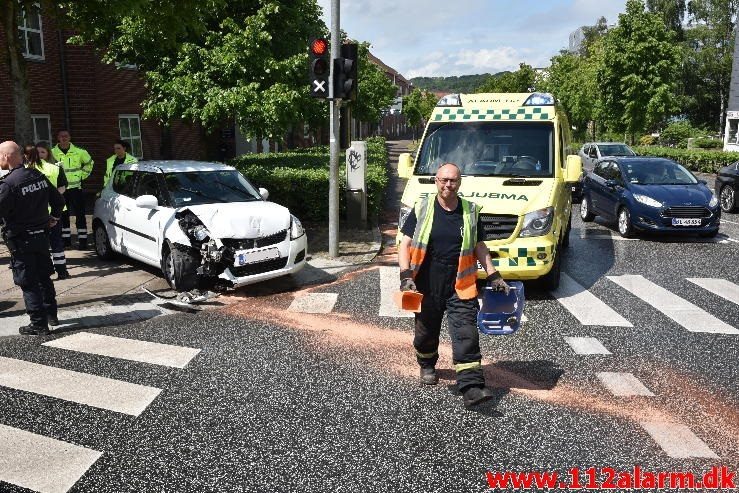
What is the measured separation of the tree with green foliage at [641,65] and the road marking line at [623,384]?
36.2 m

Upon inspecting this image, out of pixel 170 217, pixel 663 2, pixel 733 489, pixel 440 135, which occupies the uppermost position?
pixel 663 2

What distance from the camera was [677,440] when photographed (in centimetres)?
430

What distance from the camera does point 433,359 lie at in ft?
17.2

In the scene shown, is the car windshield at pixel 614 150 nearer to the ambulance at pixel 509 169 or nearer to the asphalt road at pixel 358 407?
the ambulance at pixel 509 169

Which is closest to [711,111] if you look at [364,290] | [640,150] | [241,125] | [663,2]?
[663,2]

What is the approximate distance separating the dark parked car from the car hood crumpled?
12.7 metres

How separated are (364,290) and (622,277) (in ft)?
12.6

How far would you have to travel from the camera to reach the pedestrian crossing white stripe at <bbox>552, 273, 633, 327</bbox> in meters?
7.12

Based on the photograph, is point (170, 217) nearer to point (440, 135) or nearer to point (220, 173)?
point (220, 173)

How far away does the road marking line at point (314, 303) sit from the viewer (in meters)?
7.63

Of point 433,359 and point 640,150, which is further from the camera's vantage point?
point 640,150

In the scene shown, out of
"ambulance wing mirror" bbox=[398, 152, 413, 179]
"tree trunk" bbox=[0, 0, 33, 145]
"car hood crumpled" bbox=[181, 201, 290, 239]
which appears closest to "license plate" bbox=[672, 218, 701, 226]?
"ambulance wing mirror" bbox=[398, 152, 413, 179]

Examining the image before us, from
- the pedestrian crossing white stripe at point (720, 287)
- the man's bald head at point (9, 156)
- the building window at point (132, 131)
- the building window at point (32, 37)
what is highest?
the building window at point (32, 37)

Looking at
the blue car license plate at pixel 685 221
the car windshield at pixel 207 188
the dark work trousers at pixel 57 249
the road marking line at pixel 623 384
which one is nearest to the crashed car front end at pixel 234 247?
the car windshield at pixel 207 188
